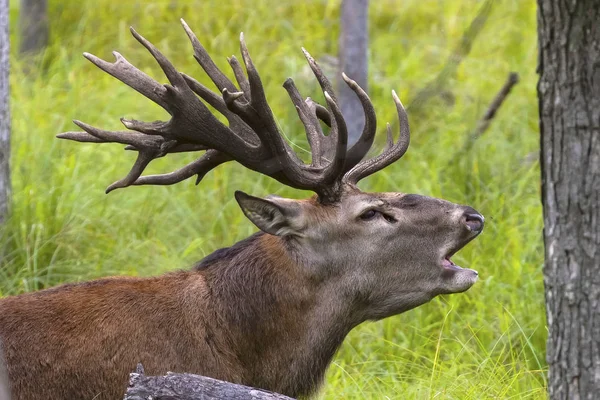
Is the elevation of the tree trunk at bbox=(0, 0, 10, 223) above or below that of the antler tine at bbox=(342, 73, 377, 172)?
below

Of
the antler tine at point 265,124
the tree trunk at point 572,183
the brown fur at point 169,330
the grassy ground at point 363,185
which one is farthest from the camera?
the grassy ground at point 363,185

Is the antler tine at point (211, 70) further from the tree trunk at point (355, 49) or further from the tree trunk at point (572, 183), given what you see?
the tree trunk at point (355, 49)

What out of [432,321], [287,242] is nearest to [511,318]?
[432,321]

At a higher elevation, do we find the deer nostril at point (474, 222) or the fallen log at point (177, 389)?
the deer nostril at point (474, 222)

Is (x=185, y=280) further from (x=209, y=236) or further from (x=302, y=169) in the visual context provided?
(x=209, y=236)

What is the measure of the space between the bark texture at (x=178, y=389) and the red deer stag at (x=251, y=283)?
0.60 meters

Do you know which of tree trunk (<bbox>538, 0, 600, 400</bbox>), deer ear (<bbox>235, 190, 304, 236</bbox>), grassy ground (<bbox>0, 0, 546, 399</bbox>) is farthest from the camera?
grassy ground (<bbox>0, 0, 546, 399</bbox>)

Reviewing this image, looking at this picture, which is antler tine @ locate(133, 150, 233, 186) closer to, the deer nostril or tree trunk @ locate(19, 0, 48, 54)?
the deer nostril

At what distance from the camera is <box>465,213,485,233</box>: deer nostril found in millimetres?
4227

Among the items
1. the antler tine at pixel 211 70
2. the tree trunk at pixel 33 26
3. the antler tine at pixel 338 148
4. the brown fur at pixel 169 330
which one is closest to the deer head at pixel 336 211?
the antler tine at pixel 338 148

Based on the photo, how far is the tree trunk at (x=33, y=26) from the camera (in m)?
8.76

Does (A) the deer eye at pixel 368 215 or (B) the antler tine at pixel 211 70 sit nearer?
(A) the deer eye at pixel 368 215

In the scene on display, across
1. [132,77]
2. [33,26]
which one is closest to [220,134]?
[132,77]

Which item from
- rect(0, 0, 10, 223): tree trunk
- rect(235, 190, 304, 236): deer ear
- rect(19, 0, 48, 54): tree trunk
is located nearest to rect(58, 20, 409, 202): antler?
rect(235, 190, 304, 236): deer ear
